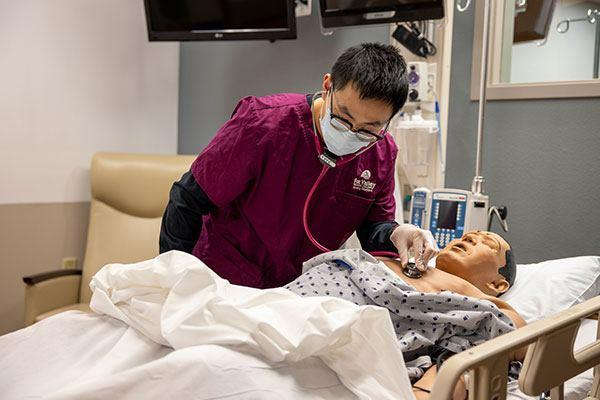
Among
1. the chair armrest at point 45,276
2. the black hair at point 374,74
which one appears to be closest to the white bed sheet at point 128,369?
the black hair at point 374,74

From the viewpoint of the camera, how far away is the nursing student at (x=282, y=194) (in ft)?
4.85

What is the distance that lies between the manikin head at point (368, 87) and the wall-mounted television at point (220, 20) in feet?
3.63

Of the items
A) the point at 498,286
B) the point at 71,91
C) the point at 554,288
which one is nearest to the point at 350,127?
the point at 498,286

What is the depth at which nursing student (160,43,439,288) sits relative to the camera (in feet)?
4.85

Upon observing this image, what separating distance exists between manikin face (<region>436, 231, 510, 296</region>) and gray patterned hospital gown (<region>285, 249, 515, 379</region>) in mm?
299

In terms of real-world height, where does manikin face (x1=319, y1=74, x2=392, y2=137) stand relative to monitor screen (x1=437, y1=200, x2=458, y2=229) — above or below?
above

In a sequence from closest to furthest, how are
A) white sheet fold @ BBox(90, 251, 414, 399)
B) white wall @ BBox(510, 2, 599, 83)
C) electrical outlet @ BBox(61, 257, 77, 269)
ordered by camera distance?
white sheet fold @ BBox(90, 251, 414, 399) < white wall @ BBox(510, 2, 599, 83) < electrical outlet @ BBox(61, 257, 77, 269)

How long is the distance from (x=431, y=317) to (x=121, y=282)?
622 mm

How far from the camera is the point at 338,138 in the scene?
1.39 metres

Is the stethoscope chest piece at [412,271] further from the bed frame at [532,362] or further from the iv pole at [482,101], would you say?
the iv pole at [482,101]

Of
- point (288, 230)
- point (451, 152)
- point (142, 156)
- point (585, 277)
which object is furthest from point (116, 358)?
point (142, 156)

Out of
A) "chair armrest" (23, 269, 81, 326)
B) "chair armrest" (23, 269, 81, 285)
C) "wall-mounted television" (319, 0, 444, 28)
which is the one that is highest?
"wall-mounted television" (319, 0, 444, 28)

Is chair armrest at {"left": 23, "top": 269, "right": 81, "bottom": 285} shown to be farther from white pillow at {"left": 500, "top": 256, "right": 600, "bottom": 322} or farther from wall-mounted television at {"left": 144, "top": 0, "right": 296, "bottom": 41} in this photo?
white pillow at {"left": 500, "top": 256, "right": 600, "bottom": 322}

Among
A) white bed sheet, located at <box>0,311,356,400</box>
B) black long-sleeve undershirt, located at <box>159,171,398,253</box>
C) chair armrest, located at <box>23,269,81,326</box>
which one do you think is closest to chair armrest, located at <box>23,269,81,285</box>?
chair armrest, located at <box>23,269,81,326</box>
